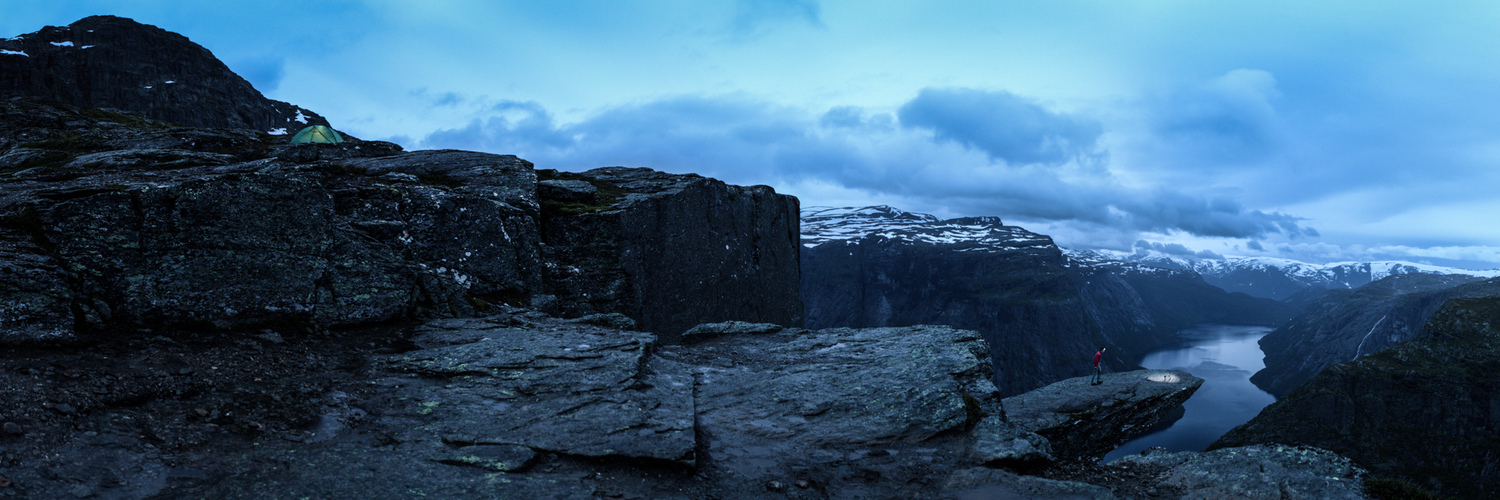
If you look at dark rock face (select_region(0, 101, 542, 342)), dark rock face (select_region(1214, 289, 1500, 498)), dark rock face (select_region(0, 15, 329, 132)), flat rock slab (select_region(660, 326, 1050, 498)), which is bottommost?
dark rock face (select_region(1214, 289, 1500, 498))

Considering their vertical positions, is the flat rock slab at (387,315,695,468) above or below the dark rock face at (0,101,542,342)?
below

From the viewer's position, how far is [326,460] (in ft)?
31.5

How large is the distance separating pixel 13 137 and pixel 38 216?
136 ft

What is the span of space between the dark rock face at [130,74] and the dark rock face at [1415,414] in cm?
27086

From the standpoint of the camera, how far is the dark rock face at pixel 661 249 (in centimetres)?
2883

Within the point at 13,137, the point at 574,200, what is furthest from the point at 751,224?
the point at 13,137

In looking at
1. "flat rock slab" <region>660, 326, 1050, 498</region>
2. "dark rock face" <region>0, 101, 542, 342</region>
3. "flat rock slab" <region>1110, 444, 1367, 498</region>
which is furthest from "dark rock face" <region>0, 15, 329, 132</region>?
"flat rock slab" <region>1110, 444, 1367, 498</region>

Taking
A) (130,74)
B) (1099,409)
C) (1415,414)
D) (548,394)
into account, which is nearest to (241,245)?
(548,394)

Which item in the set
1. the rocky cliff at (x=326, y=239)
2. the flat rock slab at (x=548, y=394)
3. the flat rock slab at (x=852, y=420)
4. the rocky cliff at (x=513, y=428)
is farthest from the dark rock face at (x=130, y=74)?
the flat rock slab at (x=852, y=420)

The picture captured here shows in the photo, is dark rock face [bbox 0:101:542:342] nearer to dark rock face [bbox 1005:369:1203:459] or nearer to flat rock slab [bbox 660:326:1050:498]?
flat rock slab [bbox 660:326:1050:498]

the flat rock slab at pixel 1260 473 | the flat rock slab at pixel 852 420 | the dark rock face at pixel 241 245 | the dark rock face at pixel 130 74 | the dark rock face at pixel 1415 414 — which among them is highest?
the dark rock face at pixel 130 74

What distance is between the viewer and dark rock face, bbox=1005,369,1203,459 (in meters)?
21.1

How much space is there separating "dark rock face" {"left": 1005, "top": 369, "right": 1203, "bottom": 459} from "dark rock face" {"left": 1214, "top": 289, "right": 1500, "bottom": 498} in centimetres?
18080

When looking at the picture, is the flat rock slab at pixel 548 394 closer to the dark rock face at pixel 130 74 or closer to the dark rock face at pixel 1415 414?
the dark rock face at pixel 130 74
